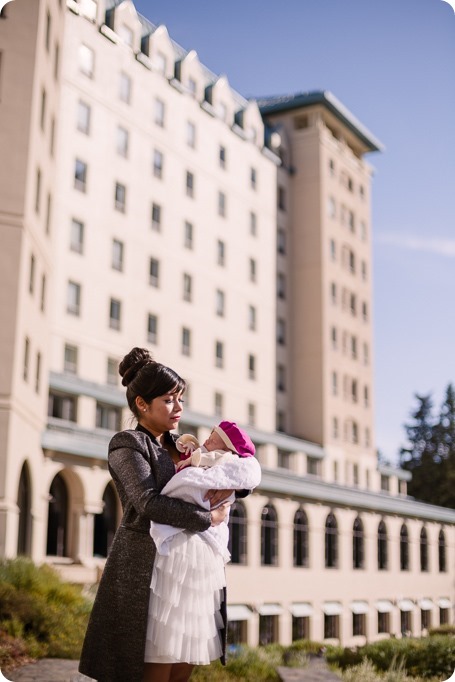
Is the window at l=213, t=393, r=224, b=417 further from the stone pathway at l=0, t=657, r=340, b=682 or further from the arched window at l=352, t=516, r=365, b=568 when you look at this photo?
the stone pathway at l=0, t=657, r=340, b=682

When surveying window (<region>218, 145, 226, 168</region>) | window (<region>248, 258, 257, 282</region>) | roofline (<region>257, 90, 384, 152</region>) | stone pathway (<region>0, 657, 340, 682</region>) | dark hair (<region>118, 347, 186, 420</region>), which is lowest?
stone pathway (<region>0, 657, 340, 682</region>)

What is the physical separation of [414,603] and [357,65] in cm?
3341

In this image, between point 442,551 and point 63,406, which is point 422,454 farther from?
point 63,406

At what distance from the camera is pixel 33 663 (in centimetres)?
958

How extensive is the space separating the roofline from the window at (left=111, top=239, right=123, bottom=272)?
62.1ft

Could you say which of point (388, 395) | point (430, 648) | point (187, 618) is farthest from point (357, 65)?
point (388, 395)

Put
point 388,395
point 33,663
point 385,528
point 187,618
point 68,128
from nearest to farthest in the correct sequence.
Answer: point 187,618
point 33,663
point 68,128
point 385,528
point 388,395

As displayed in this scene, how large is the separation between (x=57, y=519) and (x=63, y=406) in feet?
23.1

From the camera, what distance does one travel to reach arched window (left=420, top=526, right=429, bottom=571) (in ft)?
142

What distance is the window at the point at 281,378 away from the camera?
4875 centimetres

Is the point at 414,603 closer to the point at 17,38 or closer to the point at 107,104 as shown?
the point at 107,104

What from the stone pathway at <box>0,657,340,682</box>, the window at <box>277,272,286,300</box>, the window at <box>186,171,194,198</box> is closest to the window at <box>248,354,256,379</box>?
the window at <box>277,272,286,300</box>

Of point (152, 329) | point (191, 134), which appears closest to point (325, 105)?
point (191, 134)

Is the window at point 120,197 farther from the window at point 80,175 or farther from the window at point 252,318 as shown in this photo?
the window at point 252,318
